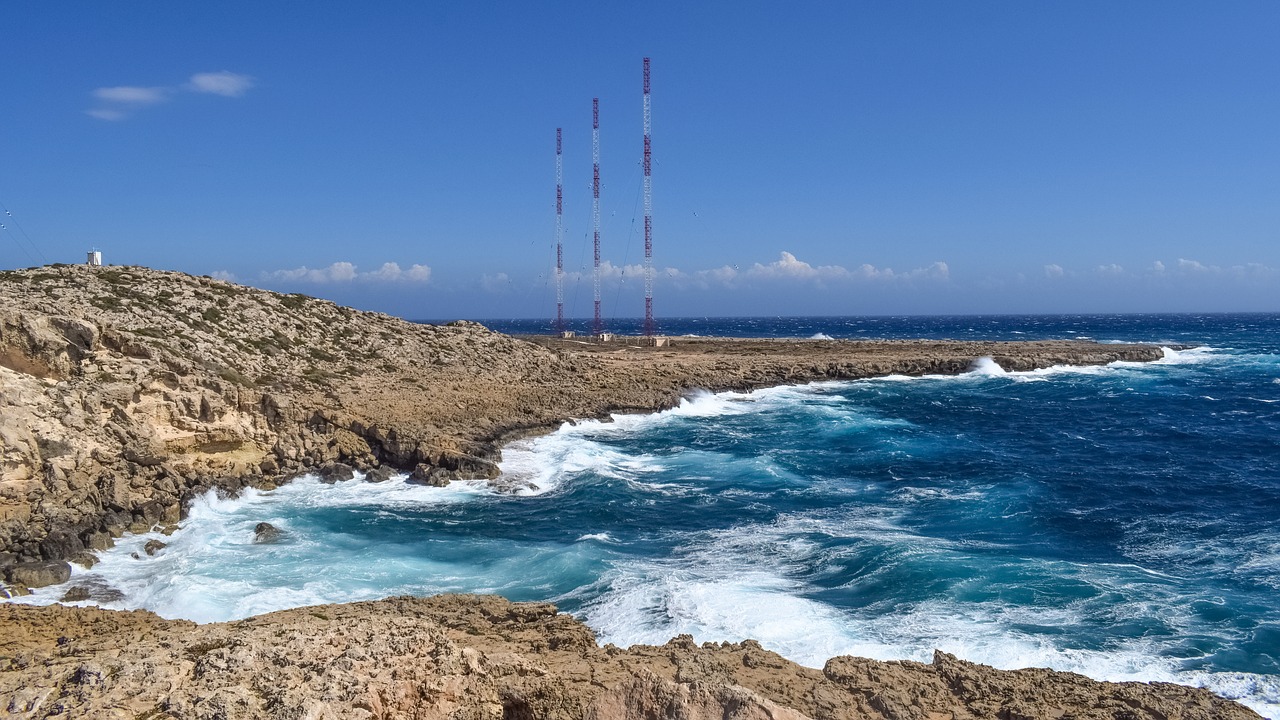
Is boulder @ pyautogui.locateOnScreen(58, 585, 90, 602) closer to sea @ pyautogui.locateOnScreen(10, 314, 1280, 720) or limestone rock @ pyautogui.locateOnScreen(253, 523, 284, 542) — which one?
sea @ pyautogui.locateOnScreen(10, 314, 1280, 720)

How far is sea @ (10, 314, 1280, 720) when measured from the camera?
506 inches

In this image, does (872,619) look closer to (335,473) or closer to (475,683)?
(475,683)

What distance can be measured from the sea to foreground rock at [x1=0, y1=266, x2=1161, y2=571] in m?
1.25

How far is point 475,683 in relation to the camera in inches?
246

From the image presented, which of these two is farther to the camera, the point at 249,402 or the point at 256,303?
the point at 256,303

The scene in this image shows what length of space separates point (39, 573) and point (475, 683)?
12754mm

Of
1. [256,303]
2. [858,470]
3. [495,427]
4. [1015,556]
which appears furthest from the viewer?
[256,303]

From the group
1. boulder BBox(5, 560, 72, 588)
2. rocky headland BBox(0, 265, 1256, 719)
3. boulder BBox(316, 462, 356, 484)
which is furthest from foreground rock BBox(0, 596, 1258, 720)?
boulder BBox(316, 462, 356, 484)

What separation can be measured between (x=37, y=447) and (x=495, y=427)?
14.6 m

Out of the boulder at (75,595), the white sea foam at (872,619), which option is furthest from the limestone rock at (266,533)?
the white sea foam at (872,619)

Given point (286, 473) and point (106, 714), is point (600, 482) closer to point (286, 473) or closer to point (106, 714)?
point (286, 473)

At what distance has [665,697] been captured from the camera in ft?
19.2

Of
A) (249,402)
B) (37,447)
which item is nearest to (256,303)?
(249,402)

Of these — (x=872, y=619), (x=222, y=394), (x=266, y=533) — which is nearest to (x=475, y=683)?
(x=872, y=619)
